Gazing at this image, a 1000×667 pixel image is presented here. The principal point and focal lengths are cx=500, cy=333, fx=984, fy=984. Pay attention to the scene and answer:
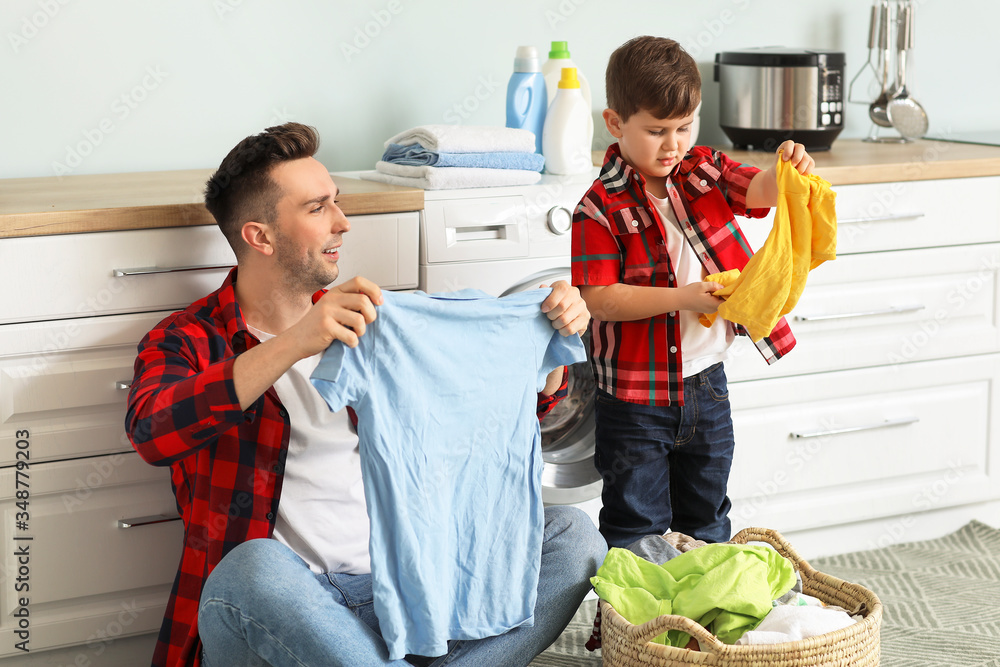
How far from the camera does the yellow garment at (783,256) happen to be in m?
1.37

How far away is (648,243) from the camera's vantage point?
1.51 meters

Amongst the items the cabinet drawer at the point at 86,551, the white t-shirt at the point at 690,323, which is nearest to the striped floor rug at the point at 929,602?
the white t-shirt at the point at 690,323

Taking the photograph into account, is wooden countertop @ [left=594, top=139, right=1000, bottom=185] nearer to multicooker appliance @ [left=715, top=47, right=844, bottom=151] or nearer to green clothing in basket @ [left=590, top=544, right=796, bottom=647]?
multicooker appliance @ [left=715, top=47, right=844, bottom=151]

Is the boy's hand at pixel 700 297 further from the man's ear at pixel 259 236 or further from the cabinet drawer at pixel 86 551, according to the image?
the cabinet drawer at pixel 86 551

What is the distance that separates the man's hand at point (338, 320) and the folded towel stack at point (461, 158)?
60cm

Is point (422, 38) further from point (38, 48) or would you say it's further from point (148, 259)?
point (148, 259)

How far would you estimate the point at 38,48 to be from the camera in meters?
1.90

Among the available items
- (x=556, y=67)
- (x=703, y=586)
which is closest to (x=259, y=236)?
(x=703, y=586)

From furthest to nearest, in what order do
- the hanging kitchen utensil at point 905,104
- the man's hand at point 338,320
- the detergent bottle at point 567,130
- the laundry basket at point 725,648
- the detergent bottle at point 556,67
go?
1. the hanging kitchen utensil at point 905,104
2. the detergent bottle at point 556,67
3. the detergent bottle at point 567,130
4. the laundry basket at point 725,648
5. the man's hand at point 338,320

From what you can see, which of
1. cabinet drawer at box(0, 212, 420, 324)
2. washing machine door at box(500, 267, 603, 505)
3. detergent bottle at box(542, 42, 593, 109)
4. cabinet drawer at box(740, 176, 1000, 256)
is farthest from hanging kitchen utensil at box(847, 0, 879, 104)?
cabinet drawer at box(0, 212, 420, 324)

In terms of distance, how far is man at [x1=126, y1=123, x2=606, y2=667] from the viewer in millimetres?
1191

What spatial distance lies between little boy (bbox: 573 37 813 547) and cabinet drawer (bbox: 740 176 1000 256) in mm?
432

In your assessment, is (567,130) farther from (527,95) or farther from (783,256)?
(783,256)

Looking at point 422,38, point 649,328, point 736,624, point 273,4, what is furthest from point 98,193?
point 736,624
